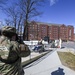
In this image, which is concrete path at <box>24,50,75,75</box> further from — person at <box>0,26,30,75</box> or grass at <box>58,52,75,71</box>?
person at <box>0,26,30,75</box>

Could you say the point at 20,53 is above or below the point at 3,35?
below

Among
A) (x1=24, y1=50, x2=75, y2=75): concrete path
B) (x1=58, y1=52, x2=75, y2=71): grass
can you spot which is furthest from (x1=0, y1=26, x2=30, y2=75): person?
(x1=58, y1=52, x2=75, y2=71): grass

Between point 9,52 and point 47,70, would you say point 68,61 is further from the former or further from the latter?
point 9,52

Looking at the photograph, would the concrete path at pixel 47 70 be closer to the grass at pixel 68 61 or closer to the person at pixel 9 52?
the grass at pixel 68 61

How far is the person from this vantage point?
2084 mm

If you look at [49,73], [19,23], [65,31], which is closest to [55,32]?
[65,31]

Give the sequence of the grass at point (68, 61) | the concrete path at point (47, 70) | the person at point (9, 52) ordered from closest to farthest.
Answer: the person at point (9, 52), the concrete path at point (47, 70), the grass at point (68, 61)

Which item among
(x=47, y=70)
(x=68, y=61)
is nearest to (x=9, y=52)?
(x=47, y=70)

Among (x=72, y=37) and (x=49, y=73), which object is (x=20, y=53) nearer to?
(x=49, y=73)

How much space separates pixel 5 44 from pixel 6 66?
0.91 ft

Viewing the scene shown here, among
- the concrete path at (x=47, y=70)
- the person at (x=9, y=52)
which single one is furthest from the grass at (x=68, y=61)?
the person at (x=9, y=52)

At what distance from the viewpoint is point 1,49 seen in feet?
6.91

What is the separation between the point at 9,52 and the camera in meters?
2.07

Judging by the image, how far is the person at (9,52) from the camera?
208 cm
